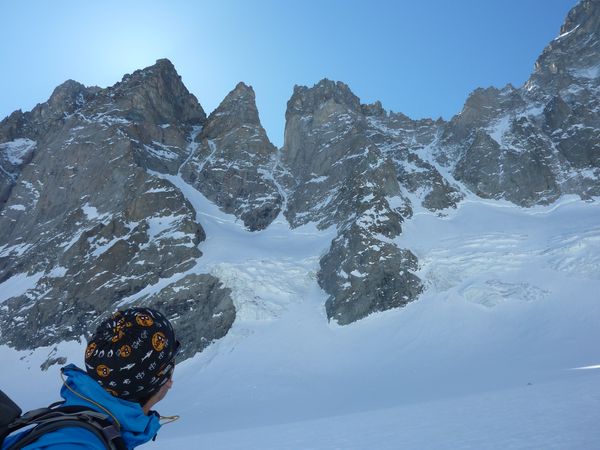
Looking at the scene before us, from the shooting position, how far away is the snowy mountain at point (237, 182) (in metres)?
44.2

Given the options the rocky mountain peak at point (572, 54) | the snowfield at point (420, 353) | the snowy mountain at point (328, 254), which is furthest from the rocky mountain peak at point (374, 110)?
the snowfield at point (420, 353)

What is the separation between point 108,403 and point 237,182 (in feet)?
204

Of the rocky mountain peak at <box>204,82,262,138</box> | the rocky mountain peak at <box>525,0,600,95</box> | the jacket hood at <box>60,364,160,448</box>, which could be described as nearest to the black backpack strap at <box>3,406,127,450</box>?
the jacket hood at <box>60,364,160,448</box>

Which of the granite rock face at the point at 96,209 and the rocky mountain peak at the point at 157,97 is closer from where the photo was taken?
the granite rock face at the point at 96,209

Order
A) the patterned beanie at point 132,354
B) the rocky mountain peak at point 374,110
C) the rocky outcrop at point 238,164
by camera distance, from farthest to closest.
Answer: the rocky mountain peak at point 374,110
the rocky outcrop at point 238,164
the patterned beanie at point 132,354

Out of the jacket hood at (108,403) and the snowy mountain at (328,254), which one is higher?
the snowy mountain at (328,254)

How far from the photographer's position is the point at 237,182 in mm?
63250

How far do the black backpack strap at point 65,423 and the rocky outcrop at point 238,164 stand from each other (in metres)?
56.7

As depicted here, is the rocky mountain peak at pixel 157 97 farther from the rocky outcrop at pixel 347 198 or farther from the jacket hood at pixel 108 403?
the jacket hood at pixel 108 403

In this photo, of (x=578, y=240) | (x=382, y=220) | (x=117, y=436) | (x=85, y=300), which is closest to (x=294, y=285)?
(x=382, y=220)

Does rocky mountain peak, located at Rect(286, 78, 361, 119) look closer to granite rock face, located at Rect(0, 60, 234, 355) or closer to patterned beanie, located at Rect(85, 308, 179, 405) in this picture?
granite rock face, located at Rect(0, 60, 234, 355)

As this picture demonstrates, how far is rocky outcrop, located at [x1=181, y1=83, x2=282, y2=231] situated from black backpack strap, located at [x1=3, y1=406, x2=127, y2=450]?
2231 inches

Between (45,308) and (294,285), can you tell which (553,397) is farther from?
(45,308)

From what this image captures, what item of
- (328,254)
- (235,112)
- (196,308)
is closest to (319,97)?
(235,112)
